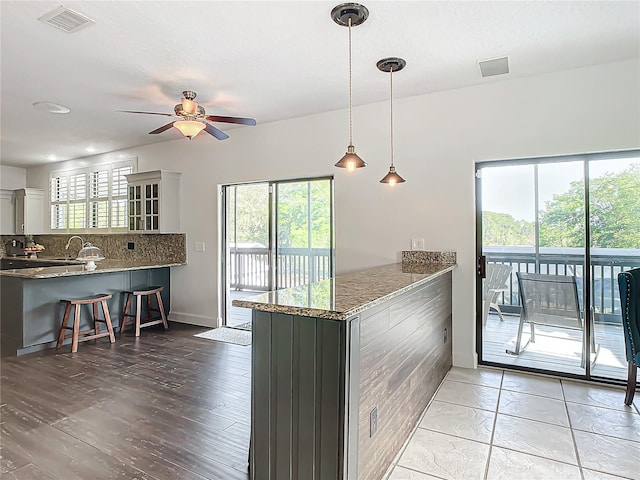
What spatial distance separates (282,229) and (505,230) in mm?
2640

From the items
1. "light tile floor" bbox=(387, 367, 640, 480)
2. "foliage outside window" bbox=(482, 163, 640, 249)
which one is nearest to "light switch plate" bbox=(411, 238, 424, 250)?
"foliage outside window" bbox=(482, 163, 640, 249)

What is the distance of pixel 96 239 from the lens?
6.73 m

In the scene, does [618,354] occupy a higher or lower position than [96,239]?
lower

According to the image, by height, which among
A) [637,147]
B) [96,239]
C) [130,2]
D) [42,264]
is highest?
[130,2]

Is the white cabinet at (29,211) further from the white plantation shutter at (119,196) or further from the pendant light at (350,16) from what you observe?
the pendant light at (350,16)

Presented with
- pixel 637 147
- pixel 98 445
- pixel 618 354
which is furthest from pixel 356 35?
pixel 618 354

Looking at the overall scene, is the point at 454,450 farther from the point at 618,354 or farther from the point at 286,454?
the point at 618,354

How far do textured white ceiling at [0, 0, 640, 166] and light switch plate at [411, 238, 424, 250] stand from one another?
59.0 inches

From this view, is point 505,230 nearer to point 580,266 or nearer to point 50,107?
point 580,266

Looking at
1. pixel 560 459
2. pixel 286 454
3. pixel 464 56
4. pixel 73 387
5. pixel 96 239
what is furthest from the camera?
pixel 96 239

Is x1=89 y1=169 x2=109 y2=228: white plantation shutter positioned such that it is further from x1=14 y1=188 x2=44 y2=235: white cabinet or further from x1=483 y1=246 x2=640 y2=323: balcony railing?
x1=483 y1=246 x2=640 y2=323: balcony railing

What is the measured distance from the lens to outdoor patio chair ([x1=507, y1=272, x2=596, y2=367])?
332 centimetres

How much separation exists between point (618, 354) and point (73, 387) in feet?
15.5

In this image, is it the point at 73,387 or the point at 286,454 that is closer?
the point at 286,454
